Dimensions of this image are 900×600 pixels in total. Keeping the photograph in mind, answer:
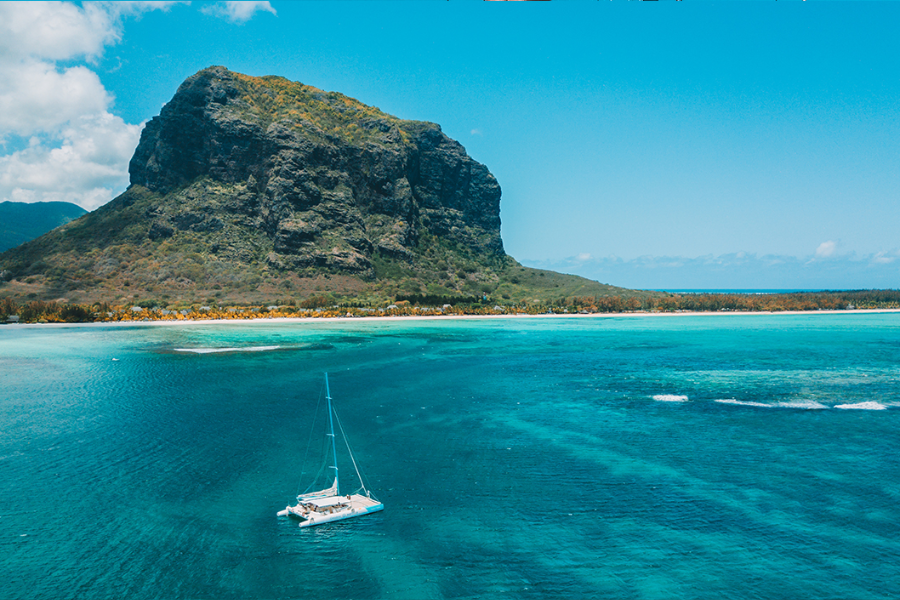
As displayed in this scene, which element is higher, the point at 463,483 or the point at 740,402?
the point at 740,402

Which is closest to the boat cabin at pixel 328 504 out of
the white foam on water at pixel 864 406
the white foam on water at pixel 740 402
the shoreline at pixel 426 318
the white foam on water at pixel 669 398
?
the white foam on water at pixel 669 398

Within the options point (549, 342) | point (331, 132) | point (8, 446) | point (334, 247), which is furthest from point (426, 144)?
point (8, 446)

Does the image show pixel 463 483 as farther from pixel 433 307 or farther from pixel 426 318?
pixel 433 307

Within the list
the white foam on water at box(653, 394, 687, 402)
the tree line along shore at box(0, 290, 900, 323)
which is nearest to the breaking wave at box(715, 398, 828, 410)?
the white foam on water at box(653, 394, 687, 402)

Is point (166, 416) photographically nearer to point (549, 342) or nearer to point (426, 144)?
point (549, 342)

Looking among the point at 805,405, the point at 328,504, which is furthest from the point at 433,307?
the point at 328,504

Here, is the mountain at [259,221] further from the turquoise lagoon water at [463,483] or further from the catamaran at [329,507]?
the catamaran at [329,507]
